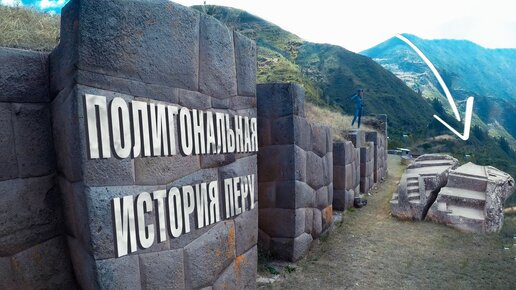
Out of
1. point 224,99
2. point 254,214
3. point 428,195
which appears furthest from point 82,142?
point 428,195

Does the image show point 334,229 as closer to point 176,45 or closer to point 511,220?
point 511,220

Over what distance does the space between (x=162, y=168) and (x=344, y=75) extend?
2126 inches

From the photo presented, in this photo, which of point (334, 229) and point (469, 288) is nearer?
point (469, 288)

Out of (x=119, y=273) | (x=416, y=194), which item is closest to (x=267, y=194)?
(x=119, y=273)

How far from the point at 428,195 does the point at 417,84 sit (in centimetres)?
8750

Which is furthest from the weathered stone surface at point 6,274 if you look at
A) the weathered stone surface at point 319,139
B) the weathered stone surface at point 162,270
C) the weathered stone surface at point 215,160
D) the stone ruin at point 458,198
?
the stone ruin at point 458,198

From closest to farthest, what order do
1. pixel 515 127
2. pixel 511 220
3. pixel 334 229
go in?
1. pixel 334 229
2. pixel 511 220
3. pixel 515 127

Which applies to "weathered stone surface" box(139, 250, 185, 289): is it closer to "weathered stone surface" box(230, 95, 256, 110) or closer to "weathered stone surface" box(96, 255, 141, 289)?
"weathered stone surface" box(96, 255, 141, 289)

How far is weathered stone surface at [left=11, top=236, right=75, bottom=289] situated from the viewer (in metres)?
1.87

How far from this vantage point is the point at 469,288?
12.4 feet

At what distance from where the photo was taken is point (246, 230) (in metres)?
3.11

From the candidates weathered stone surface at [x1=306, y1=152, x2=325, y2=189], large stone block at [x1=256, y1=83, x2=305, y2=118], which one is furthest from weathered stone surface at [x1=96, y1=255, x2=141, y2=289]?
weathered stone surface at [x1=306, y1=152, x2=325, y2=189]

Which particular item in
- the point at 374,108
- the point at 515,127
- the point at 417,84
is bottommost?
the point at 515,127

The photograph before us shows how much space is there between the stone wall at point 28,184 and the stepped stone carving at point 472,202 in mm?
5866
